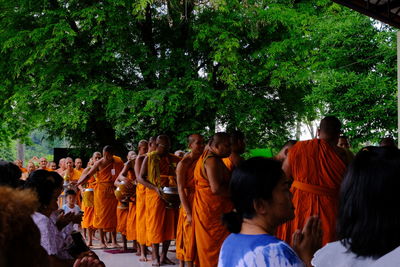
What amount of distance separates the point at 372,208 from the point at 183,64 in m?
14.1

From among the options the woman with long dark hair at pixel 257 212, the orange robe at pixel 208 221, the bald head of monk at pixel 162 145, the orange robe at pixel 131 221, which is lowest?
the orange robe at pixel 131 221

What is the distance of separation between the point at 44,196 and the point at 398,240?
2828mm

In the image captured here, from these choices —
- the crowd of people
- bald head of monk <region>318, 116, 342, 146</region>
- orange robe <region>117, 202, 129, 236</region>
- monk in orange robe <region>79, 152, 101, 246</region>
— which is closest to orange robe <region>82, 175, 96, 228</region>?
monk in orange robe <region>79, 152, 101, 246</region>

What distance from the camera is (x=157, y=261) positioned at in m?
8.68

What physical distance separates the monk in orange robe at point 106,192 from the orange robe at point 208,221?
192 inches

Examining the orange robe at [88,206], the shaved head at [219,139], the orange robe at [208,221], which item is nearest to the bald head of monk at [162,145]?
the orange robe at [208,221]

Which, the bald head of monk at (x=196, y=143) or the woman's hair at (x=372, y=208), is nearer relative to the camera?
the woman's hair at (x=372, y=208)

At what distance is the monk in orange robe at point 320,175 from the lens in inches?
227

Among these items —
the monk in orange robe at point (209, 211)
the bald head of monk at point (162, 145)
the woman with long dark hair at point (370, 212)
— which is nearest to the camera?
the woman with long dark hair at point (370, 212)

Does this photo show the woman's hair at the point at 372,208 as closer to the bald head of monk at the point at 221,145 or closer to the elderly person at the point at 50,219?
the elderly person at the point at 50,219

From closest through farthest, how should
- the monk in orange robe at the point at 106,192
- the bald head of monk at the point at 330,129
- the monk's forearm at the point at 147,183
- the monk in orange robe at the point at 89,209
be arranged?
the bald head of monk at the point at 330,129, the monk's forearm at the point at 147,183, the monk in orange robe at the point at 106,192, the monk in orange robe at the point at 89,209

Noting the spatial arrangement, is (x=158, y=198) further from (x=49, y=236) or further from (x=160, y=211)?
(x=49, y=236)

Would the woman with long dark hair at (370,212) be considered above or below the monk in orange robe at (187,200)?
above

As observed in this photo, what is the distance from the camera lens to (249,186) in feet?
8.14
